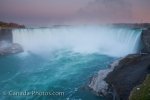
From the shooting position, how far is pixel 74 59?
54.9 metres

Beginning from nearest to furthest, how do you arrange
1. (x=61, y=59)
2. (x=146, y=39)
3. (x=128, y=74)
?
1. (x=128, y=74)
2. (x=146, y=39)
3. (x=61, y=59)

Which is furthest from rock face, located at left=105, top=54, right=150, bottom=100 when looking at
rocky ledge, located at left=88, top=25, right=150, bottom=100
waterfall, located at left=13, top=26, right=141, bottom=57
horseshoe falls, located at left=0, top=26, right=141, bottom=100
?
waterfall, located at left=13, top=26, right=141, bottom=57

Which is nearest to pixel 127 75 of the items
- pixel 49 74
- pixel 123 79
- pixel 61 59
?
pixel 123 79

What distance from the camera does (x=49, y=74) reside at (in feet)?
142

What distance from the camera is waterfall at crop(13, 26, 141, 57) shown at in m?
64.8

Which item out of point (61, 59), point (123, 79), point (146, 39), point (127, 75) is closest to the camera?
point (123, 79)

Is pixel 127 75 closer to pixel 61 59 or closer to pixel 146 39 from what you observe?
pixel 146 39

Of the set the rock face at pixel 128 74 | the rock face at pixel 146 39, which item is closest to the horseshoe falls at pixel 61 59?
the rock face at pixel 146 39

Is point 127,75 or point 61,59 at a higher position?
point 127,75

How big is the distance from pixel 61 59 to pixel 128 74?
2836 cm

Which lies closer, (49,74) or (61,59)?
(49,74)

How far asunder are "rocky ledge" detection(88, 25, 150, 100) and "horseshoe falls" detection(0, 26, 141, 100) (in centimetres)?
115

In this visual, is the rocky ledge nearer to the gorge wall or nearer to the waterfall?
the gorge wall

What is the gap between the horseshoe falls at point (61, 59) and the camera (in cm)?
3431
